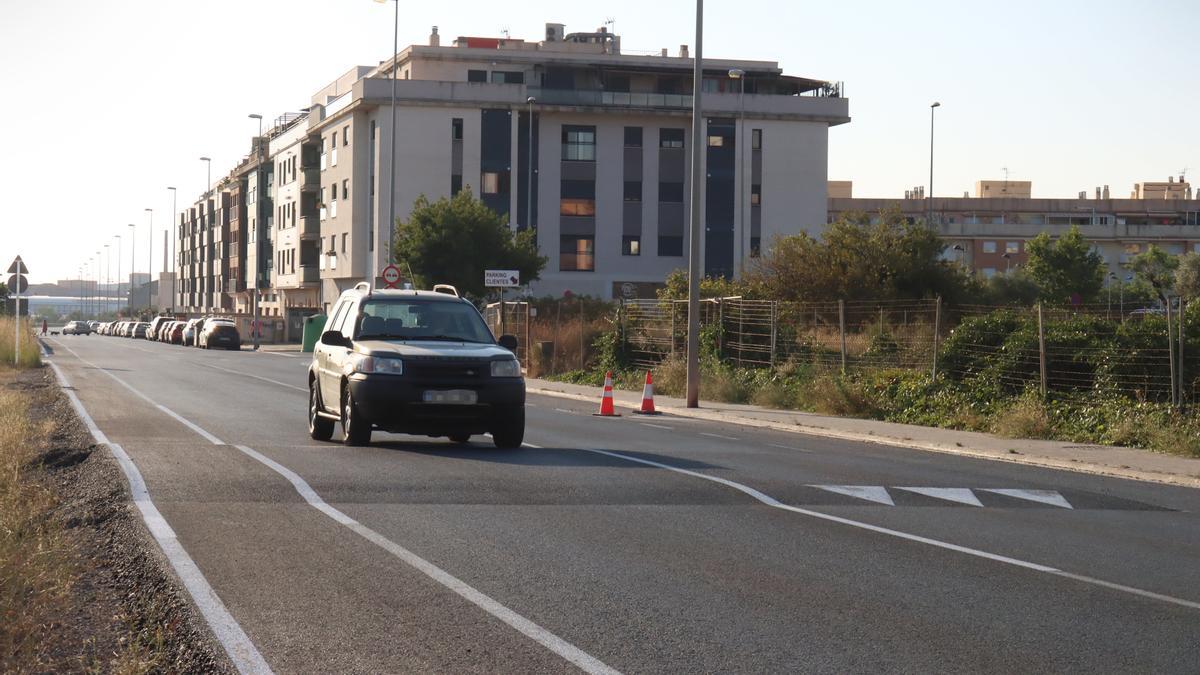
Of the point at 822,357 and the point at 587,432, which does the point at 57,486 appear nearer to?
the point at 587,432

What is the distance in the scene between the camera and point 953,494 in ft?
42.1

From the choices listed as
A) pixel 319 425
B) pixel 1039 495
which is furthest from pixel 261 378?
pixel 1039 495

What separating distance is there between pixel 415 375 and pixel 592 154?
200 ft

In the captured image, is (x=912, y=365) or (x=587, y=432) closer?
(x=587, y=432)

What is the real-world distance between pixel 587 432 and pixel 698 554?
10406 millimetres

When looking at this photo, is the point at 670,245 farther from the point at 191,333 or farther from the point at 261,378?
the point at 261,378

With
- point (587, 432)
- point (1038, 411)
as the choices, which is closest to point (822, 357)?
point (1038, 411)

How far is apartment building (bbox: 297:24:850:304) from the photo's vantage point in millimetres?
72875

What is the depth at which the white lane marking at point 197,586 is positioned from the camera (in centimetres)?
609

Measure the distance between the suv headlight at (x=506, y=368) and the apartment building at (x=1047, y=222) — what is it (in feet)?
341

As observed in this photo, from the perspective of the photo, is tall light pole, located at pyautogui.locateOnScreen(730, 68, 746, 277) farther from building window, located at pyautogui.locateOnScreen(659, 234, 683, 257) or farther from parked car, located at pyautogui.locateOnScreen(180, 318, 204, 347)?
parked car, located at pyautogui.locateOnScreen(180, 318, 204, 347)

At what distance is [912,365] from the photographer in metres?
24.4

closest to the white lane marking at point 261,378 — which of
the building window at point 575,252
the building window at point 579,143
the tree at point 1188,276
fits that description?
the building window at point 575,252

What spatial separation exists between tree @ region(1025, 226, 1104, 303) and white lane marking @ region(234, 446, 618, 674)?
Answer: 74.5m
